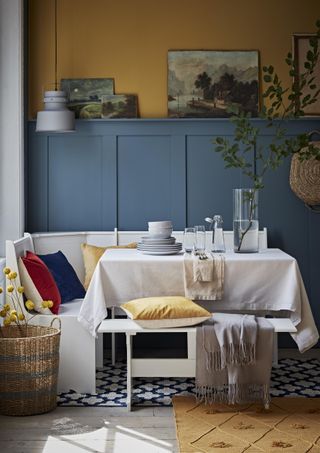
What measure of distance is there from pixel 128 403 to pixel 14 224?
2.03m

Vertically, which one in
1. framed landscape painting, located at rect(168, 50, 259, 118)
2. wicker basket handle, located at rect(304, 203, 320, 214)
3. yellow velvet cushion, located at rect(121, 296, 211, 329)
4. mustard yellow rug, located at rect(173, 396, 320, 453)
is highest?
framed landscape painting, located at rect(168, 50, 259, 118)

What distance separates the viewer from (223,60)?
21.2 ft

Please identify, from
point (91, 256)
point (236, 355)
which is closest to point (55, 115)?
point (91, 256)

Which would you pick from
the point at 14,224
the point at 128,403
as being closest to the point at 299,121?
the point at 14,224

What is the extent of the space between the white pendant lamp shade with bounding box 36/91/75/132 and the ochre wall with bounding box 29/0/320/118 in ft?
1.28

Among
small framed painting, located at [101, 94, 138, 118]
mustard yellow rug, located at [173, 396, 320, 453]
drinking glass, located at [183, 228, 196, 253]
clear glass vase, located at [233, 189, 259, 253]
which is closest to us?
mustard yellow rug, located at [173, 396, 320, 453]

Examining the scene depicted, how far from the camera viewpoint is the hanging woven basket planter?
6.20m

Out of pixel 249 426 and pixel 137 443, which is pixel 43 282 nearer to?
pixel 137 443

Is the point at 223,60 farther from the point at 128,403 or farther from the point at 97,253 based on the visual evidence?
the point at 128,403

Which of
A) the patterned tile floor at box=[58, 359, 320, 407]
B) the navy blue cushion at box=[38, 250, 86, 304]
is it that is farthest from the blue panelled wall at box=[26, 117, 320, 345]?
the patterned tile floor at box=[58, 359, 320, 407]

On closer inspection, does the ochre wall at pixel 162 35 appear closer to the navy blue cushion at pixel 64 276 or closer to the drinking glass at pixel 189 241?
the navy blue cushion at pixel 64 276

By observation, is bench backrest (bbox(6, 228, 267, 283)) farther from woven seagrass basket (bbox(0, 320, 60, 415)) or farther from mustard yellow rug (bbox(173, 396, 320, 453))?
mustard yellow rug (bbox(173, 396, 320, 453))

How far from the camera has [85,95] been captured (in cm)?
646

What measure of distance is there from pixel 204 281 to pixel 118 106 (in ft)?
6.74
